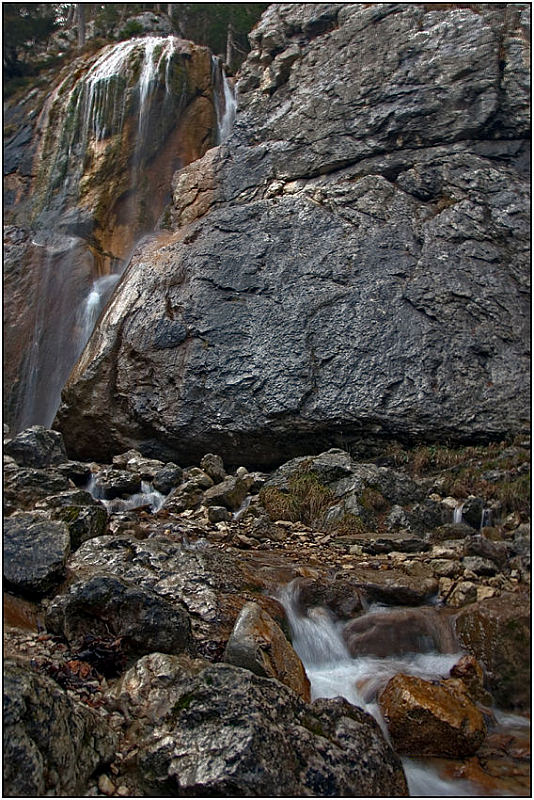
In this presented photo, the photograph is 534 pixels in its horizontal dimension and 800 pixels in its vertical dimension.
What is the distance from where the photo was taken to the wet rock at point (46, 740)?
282cm

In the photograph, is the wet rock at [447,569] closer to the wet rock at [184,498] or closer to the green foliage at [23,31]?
the wet rock at [184,498]

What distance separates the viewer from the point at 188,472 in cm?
989

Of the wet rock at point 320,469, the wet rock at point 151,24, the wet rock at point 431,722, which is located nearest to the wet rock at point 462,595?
the wet rock at point 431,722

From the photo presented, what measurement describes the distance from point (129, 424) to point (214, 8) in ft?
62.2

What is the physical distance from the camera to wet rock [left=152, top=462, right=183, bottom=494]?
31.7 ft

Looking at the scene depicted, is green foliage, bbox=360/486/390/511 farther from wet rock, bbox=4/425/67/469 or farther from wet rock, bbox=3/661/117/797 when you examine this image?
wet rock, bbox=3/661/117/797

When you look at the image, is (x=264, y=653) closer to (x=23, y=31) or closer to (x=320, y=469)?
(x=320, y=469)

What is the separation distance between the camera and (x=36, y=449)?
9984mm

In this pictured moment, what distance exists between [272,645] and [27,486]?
444cm

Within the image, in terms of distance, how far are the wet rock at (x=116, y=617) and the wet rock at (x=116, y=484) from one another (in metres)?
5.27

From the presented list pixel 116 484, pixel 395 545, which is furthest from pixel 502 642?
pixel 116 484

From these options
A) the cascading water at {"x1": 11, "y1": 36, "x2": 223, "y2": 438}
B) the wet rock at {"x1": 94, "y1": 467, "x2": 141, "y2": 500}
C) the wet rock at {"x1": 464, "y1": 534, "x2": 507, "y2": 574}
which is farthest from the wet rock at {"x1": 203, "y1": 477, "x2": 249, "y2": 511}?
the cascading water at {"x1": 11, "y1": 36, "x2": 223, "y2": 438}

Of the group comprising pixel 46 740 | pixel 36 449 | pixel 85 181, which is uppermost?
pixel 85 181

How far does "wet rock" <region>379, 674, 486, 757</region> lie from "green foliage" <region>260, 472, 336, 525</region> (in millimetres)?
4135
